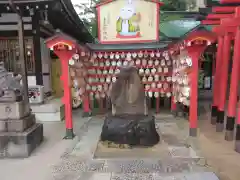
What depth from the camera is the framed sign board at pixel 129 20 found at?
762 centimetres

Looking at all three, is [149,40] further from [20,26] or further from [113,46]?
[20,26]

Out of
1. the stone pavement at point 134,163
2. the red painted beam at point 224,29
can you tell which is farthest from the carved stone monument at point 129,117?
the red painted beam at point 224,29

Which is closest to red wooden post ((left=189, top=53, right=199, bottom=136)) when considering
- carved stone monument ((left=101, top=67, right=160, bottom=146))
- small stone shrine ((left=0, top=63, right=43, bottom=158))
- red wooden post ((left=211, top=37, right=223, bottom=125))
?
carved stone monument ((left=101, top=67, right=160, bottom=146))

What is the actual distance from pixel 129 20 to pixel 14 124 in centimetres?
535

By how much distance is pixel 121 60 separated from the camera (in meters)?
7.94

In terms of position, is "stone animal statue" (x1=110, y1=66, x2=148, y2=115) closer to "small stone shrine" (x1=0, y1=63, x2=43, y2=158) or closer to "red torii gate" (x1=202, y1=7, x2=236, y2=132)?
"small stone shrine" (x1=0, y1=63, x2=43, y2=158)

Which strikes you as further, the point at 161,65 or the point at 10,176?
the point at 161,65

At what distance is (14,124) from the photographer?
4988mm

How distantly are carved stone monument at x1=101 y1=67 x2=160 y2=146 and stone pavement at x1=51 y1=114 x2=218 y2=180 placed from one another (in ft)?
0.91

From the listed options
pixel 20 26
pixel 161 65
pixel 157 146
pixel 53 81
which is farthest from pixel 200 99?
pixel 20 26

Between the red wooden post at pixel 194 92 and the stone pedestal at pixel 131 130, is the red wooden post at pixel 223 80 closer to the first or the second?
the red wooden post at pixel 194 92

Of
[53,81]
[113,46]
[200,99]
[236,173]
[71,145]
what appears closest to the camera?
[236,173]

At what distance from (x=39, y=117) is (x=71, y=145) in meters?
3.01

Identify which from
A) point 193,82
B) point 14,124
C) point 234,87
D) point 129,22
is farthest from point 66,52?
point 234,87
